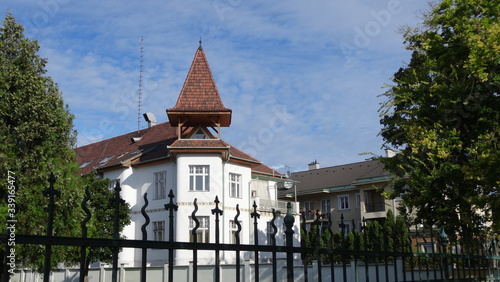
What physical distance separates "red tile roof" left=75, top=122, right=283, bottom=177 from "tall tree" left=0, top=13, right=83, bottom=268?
11086 millimetres

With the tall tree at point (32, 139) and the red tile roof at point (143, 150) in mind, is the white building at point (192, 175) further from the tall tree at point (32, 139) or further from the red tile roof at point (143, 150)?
the tall tree at point (32, 139)

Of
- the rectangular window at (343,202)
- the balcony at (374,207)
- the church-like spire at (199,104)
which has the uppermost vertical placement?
the church-like spire at (199,104)

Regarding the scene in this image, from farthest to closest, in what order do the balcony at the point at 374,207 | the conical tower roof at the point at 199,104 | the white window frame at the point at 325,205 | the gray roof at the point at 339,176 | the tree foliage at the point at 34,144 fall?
1. the white window frame at the point at 325,205
2. the gray roof at the point at 339,176
3. the balcony at the point at 374,207
4. the conical tower roof at the point at 199,104
5. the tree foliage at the point at 34,144

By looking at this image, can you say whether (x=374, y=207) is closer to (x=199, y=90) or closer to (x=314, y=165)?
(x=314, y=165)

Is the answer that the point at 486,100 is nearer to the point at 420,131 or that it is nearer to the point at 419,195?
the point at 420,131

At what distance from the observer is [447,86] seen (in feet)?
38.2

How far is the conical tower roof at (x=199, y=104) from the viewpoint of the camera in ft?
94.2

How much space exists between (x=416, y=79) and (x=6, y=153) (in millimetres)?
13154

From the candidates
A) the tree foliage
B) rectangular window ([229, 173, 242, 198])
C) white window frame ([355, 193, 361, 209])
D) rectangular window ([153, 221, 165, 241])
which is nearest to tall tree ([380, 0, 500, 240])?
the tree foliage

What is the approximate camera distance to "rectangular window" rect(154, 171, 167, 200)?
3088 centimetres

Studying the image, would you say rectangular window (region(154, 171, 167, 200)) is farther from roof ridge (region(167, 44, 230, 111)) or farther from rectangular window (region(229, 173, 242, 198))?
roof ridge (region(167, 44, 230, 111))

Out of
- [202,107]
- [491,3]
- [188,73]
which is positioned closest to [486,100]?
[491,3]

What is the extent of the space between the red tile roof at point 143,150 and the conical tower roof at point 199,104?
1.34m

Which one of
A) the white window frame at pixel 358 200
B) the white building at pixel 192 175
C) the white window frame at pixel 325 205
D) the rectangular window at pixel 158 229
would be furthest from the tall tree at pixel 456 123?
the white window frame at pixel 325 205
